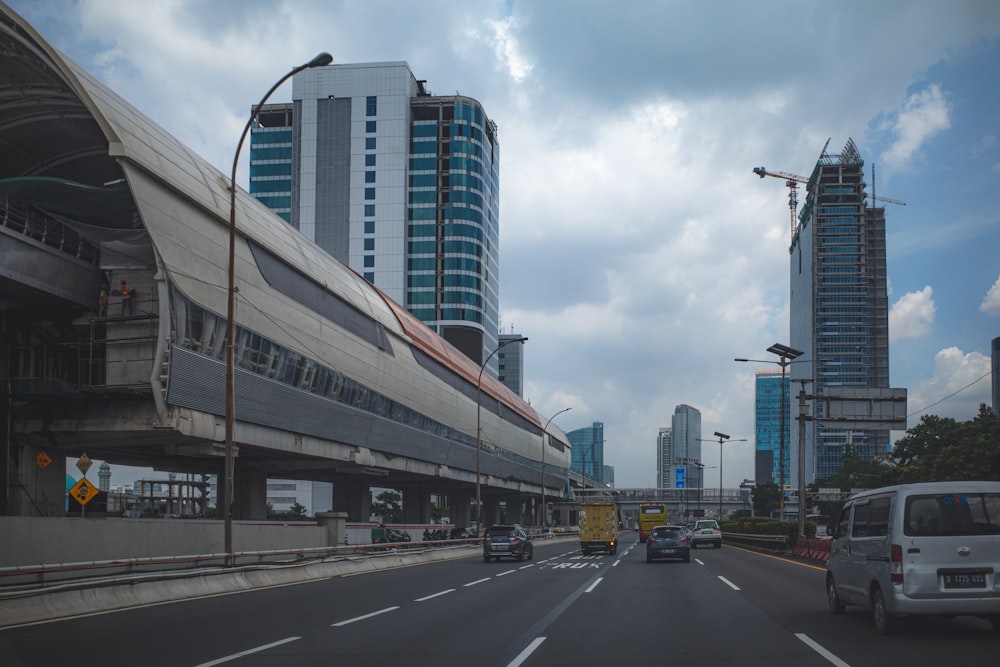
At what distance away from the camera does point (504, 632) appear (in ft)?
45.4

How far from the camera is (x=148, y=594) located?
19.3 meters

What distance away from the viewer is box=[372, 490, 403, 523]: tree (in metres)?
149

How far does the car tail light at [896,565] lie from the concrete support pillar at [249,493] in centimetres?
4293

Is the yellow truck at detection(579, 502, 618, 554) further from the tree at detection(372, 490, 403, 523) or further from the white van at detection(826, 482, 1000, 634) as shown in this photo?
the tree at detection(372, 490, 403, 523)

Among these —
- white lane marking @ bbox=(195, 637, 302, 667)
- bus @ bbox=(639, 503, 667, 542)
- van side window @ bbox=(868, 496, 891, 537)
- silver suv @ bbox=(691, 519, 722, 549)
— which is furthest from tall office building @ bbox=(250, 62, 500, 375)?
van side window @ bbox=(868, 496, 891, 537)

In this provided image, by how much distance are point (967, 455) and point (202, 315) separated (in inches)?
2529

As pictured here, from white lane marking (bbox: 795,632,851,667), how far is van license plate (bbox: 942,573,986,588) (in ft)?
6.13

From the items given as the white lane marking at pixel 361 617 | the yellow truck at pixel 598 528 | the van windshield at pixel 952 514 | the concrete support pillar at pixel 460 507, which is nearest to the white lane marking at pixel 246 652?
the white lane marking at pixel 361 617

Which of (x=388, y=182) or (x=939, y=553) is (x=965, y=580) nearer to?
(x=939, y=553)

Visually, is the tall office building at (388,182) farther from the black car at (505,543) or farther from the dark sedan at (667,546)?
the dark sedan at (667,546)

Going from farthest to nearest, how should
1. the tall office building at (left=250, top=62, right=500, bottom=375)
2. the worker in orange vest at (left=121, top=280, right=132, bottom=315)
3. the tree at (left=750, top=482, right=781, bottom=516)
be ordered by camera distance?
the tree at (left=750, top=482, right=781, bottom=516) → the tall office building at (left=250, top=62, right=500, bottom=375) → the worker in orange vest at (left=121, top=280, right=132, bottom=315)

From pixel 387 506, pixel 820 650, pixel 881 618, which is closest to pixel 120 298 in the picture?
pixel 881 618

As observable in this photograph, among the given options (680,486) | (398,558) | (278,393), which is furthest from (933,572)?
(680,486)

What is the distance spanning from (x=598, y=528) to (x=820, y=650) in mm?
39664
